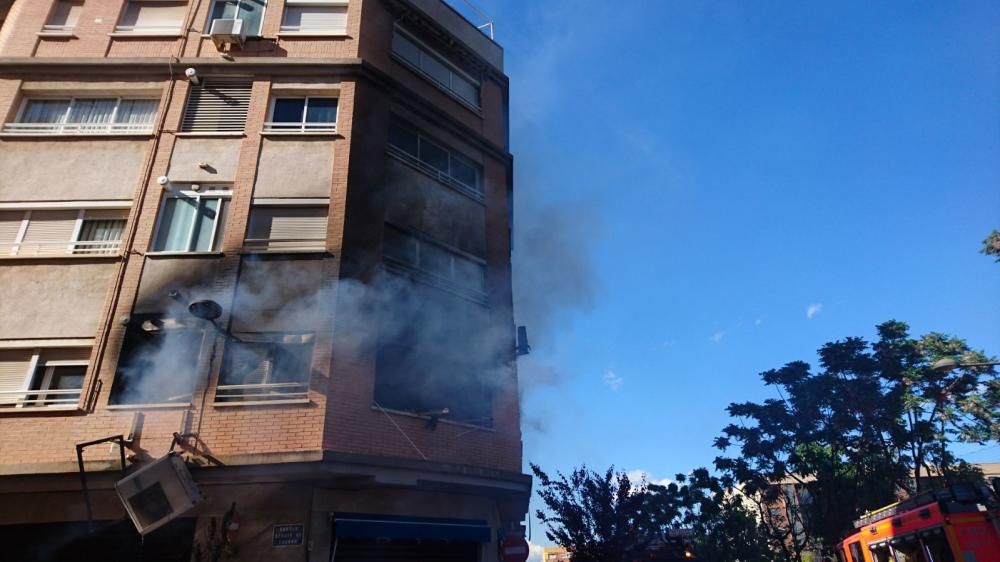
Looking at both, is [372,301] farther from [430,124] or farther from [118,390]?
[430,124]

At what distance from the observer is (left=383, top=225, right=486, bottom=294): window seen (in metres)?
10.3

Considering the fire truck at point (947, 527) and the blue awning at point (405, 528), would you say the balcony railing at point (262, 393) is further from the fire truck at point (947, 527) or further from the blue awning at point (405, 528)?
the fire truck at point (947, 527)

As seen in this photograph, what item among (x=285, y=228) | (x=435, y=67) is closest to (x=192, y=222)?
(x=285, y=228)

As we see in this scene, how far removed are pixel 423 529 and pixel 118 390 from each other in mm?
4850

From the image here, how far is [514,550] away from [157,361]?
249 inches

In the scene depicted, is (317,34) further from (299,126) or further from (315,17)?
(299,126)

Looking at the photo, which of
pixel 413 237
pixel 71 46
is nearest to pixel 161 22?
pixel 71 46

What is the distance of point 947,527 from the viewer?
7199 millimetres

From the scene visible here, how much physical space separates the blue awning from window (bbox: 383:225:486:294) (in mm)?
4218

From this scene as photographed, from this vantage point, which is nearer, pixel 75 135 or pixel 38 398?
pixel 38 398

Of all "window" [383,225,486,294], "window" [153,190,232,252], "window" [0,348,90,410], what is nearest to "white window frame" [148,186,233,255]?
"window" [153,190,232,252]

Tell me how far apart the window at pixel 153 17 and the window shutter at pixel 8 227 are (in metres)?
4.77

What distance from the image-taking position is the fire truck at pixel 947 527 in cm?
700

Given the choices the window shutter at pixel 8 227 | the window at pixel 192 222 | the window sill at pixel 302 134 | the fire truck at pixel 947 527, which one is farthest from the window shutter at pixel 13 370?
the fire truck at pixel 947 527
